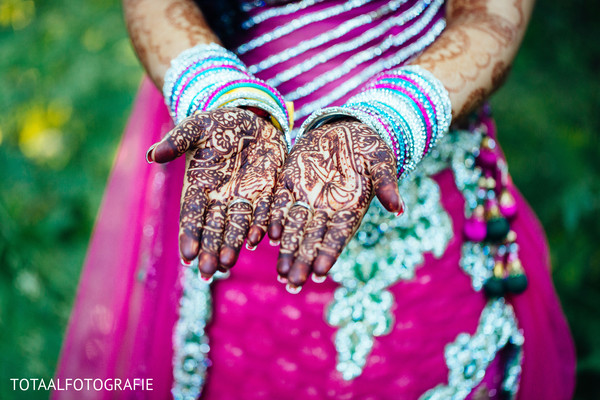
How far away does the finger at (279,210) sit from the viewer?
1.78 ft

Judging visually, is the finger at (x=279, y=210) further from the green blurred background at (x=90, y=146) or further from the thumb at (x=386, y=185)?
the green blurred background at (x=90, y=146)

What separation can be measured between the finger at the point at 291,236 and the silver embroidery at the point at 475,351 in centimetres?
49

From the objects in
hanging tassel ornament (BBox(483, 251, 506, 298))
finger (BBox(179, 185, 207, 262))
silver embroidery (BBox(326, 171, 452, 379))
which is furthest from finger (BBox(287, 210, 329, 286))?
hanging tassel ornament (BBox(483, 251, 506, 298))

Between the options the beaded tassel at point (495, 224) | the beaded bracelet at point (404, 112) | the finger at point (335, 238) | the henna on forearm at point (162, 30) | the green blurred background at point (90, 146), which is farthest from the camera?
the green blurred background at point (90, 146)

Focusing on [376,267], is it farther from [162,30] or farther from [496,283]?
[162,30]

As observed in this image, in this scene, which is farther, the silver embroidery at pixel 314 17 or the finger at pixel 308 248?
the silver embroidery at pixel 314 17

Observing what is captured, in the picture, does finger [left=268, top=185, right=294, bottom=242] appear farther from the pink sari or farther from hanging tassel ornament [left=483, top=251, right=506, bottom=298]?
hanging tassel ornament [left=483, top=251, right=506, bottom=298]

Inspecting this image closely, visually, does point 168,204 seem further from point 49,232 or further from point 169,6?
point 49,232

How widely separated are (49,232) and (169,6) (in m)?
1.46

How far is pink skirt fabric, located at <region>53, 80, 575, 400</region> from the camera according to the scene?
85 centimetres

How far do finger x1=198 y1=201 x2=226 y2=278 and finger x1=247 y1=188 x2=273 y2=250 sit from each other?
34 millimetres

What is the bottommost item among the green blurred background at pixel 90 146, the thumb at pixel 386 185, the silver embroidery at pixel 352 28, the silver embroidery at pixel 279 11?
the green blurred background at pixel 90 146

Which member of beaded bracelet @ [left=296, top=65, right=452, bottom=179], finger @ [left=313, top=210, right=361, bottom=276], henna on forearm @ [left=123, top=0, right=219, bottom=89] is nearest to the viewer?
finger @ [left=313, top=210, right=361, bottom=276]

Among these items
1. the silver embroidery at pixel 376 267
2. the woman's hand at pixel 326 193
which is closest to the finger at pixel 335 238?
the woman's hand at pixel 326 193
